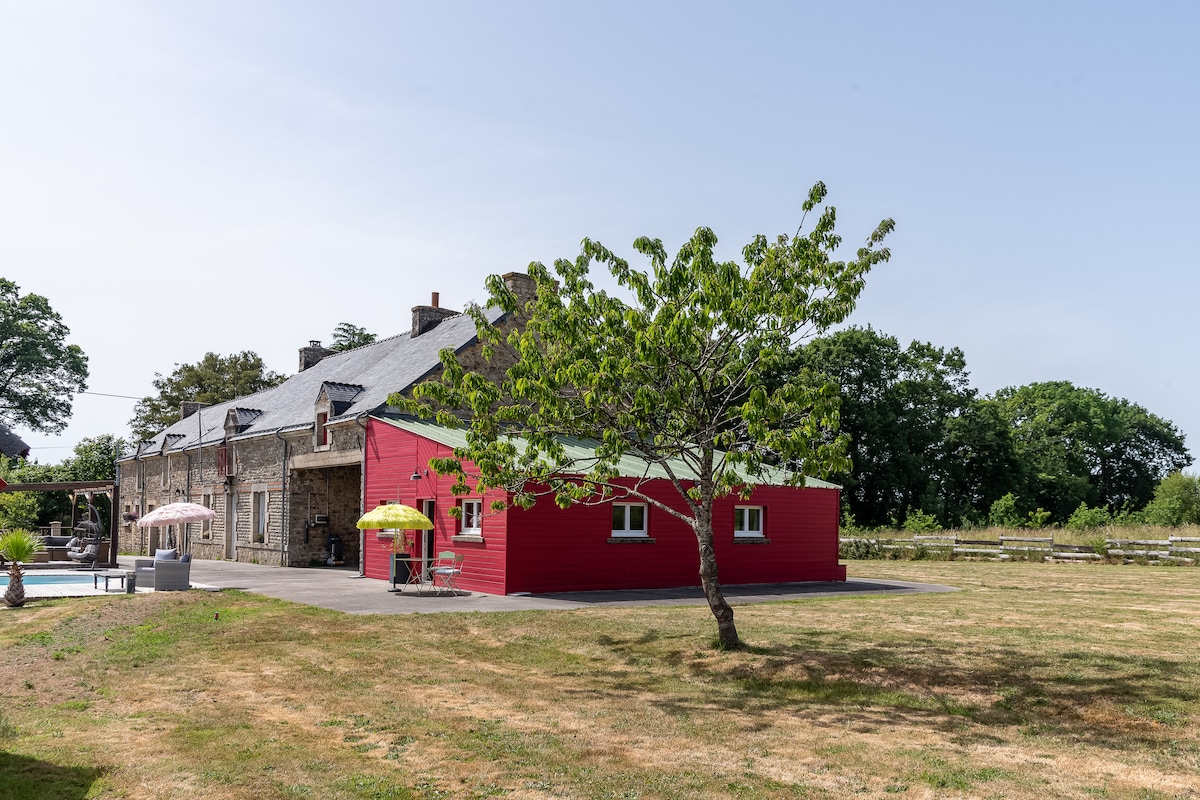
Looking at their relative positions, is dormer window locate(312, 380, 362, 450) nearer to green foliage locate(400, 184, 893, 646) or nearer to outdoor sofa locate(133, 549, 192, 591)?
outdoor sofa locate(133, 549, 192, 591)

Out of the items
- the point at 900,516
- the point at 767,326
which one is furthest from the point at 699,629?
the point at 900,516

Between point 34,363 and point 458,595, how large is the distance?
47944 millimetres

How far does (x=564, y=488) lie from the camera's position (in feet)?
43.2

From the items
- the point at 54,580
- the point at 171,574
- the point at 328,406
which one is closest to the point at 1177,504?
the point at 328,406

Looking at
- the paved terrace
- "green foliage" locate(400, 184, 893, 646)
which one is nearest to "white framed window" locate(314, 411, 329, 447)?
the paved terrace

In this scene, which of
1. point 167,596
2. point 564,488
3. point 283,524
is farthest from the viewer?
point 283,524

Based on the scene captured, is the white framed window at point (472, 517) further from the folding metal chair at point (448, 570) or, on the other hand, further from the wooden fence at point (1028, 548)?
the wooden fence at point (1028, 548)

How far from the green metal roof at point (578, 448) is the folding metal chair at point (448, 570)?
2.46 meters

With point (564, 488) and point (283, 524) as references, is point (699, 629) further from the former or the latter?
point (283, 524)

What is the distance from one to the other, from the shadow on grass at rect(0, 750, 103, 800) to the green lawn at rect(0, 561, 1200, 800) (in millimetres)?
24

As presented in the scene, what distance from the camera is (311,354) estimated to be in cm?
4181

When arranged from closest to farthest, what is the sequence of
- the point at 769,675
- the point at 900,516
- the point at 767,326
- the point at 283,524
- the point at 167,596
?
the point at 769,675 < the point at 767,326 < the point at 167,596 < the point at 283,524 < the point at 900,516

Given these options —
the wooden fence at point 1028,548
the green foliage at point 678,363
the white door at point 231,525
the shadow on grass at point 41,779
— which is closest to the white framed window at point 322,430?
the white door at point 231,525

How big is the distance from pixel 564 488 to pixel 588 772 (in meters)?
6.50
